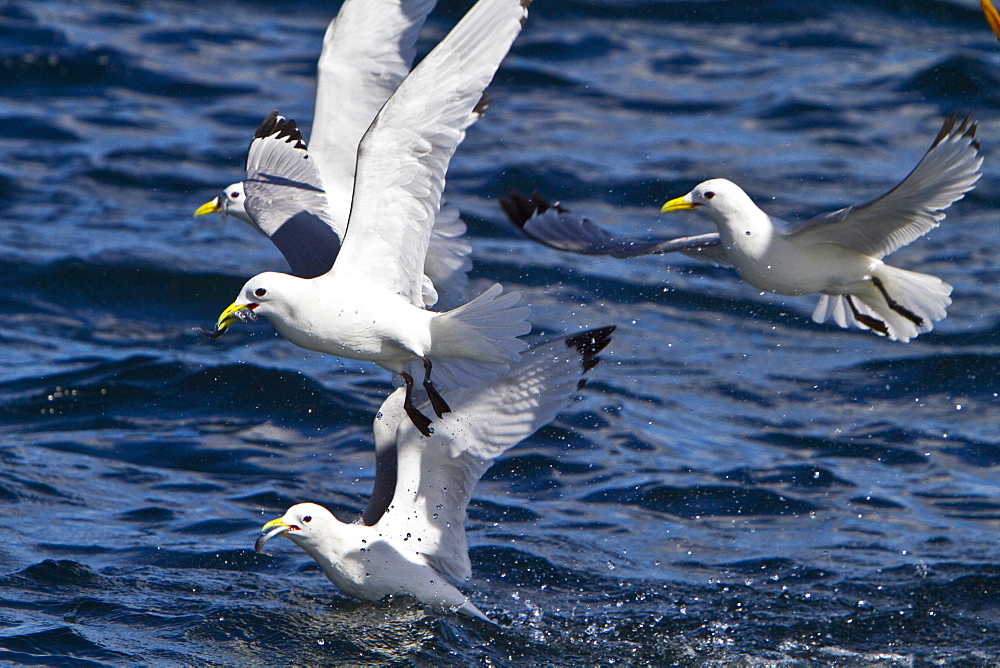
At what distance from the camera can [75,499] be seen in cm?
856

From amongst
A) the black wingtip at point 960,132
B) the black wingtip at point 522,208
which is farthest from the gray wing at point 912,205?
the black wingtip at point 522,208

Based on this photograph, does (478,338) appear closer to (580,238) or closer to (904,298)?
(580,238)

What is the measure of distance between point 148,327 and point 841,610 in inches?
246

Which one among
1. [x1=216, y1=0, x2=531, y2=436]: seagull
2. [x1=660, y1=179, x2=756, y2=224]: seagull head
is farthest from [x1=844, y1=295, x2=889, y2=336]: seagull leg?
[x1=216, y1=0, x2=531, y2=436]: seagull

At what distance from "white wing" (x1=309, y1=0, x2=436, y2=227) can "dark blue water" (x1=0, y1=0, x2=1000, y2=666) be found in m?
2.05

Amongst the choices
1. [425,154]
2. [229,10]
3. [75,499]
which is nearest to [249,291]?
[425,154]

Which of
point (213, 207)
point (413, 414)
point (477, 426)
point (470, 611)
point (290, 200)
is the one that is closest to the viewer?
point (413, 414)

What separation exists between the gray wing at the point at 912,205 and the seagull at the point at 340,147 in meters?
1.95

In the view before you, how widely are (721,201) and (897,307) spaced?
3.55 feet

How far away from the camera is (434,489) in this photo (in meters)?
6.86

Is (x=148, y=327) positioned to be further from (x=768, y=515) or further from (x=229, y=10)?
(x=229, y=10)

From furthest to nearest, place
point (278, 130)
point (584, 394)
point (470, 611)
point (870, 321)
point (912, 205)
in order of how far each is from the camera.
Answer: point (584, 394), point (278, 130), point (870, 321), point (470, 611), point (912, 205)

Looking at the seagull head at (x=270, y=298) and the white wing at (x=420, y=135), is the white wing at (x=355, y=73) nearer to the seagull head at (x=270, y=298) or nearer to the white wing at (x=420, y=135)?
the white wing at (x=420, y=135)

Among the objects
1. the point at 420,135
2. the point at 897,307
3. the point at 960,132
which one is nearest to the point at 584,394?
the point at 897,307
